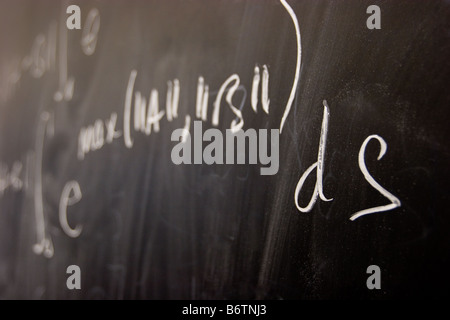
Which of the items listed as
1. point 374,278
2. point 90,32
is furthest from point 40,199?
point 374,278

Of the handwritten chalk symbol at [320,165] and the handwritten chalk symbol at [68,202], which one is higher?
the handwritten chalk symbol at [320,165]

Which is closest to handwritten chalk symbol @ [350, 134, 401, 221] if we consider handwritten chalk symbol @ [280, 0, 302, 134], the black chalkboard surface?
the black chalkboard surface

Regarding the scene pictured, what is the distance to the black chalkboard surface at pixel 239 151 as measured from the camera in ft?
2.51

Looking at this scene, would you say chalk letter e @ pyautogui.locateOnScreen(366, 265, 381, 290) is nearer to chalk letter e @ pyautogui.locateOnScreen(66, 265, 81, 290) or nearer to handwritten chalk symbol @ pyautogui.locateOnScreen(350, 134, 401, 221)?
handwritten chalk symbol @ pyautogui.locateOnScreen(350, 134, 401, 221)

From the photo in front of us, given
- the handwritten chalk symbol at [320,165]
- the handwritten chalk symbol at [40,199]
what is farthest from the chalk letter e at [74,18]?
the handwritten chalk symbol at [320,165]

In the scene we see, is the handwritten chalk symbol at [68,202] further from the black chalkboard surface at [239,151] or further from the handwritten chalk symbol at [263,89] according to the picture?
the handwritten chalk symbol at [263,89]

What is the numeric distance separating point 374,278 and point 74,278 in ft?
2.46

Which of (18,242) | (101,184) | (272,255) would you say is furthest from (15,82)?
(272,255)

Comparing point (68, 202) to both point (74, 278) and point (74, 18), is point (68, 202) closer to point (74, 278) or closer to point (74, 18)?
point (74, 278)

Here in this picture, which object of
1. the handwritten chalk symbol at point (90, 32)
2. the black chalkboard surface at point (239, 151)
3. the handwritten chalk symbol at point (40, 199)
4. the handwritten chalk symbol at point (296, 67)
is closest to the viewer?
the black chalkboard surface at point (239, 151)

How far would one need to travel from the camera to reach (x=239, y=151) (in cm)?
97

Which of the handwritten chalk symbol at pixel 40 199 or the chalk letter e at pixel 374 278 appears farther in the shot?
the handwritten chalk symbol at pixel 40 199

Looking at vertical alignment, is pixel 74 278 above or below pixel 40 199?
below

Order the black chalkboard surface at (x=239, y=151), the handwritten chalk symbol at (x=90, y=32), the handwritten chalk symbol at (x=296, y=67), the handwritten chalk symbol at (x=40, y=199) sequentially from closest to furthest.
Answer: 1. the black chalkboard surface at (x=239, y=151)
2. the handwritten chalk symbol at (x=296, y=67)
3. the handwritten chalk symbol at (x=90, y=32)
4. the handwritten chalk symbol at (x=40, y=199)
